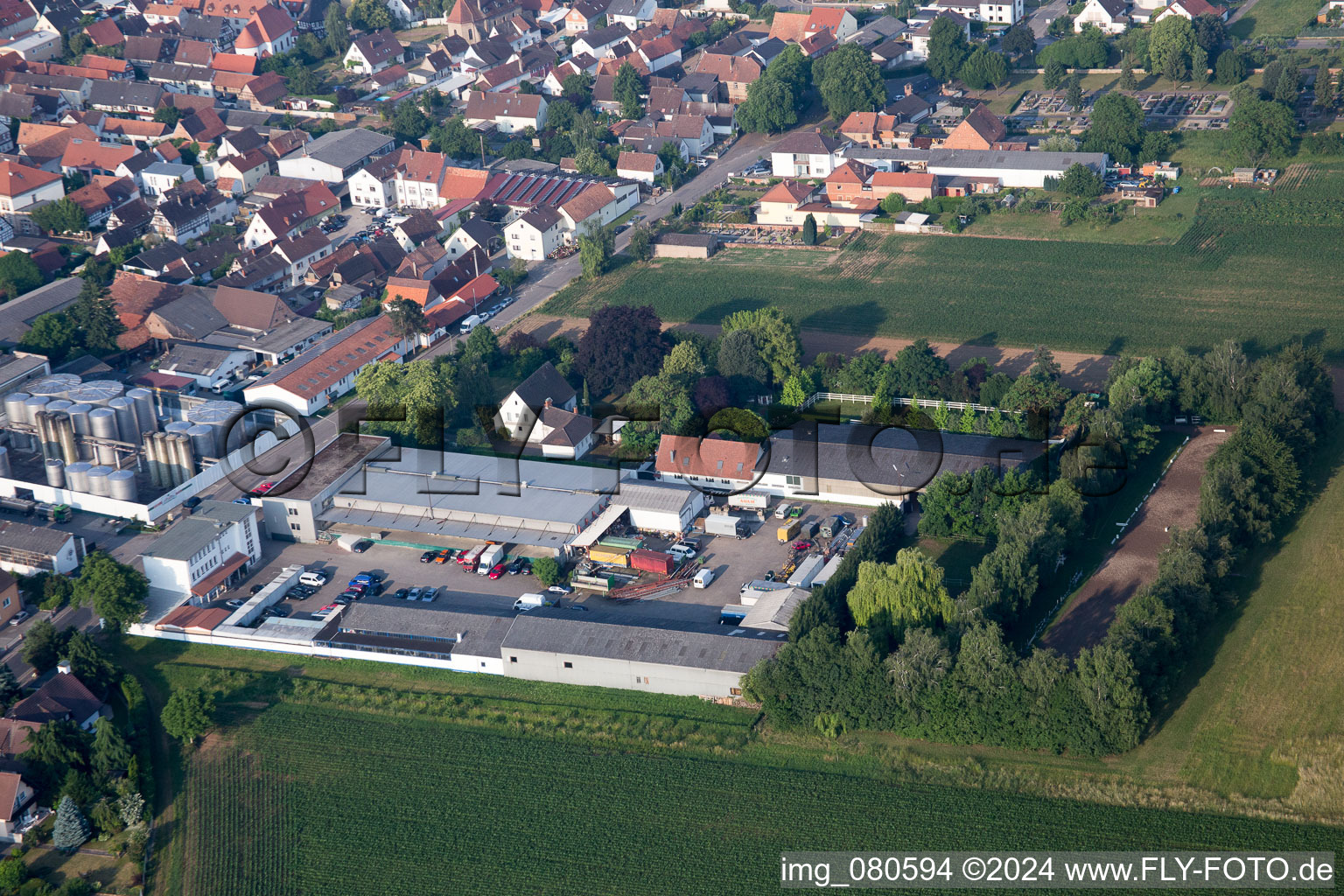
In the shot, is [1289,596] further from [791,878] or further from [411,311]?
[411,311]

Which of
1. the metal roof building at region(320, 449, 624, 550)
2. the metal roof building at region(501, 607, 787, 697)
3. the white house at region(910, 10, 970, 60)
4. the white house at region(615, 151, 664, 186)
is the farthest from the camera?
the white house at region(910, 10, 970, 60)

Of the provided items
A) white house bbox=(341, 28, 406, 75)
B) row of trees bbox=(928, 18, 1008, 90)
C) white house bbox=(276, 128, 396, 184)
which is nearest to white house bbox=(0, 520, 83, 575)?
white house bbox=(276, 128, 396, 184)

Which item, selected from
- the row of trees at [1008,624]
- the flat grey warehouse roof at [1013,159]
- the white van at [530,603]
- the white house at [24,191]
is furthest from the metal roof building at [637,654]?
the white house at [24,191]

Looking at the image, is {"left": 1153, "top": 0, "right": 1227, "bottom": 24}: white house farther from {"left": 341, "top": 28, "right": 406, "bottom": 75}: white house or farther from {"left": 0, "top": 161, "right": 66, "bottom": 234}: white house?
{"left": 0, "top": 161, "right": 66, "bottom": 234}: white house

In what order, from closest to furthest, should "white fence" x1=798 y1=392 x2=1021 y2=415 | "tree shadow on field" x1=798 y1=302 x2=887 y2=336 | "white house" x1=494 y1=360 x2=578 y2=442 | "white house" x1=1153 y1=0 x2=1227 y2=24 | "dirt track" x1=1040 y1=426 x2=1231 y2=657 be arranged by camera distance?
"dirt track" x1=1040 y1=426 x2=1231 y2=657 → "white fence" x1=798 y1=392 x2=1021 y2=415 → "white house" x1=494 y1=360 x2=578 y2=442 → "tree shadow on field" x1=798 y1=302 x2=887 y2=336 → "white house" x1=1153 y1=0 x2=1227 y2=24

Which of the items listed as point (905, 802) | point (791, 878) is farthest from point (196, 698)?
point (905, 802)

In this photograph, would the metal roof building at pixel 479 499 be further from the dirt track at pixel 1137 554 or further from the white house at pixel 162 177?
the white house at pixel 162 177
